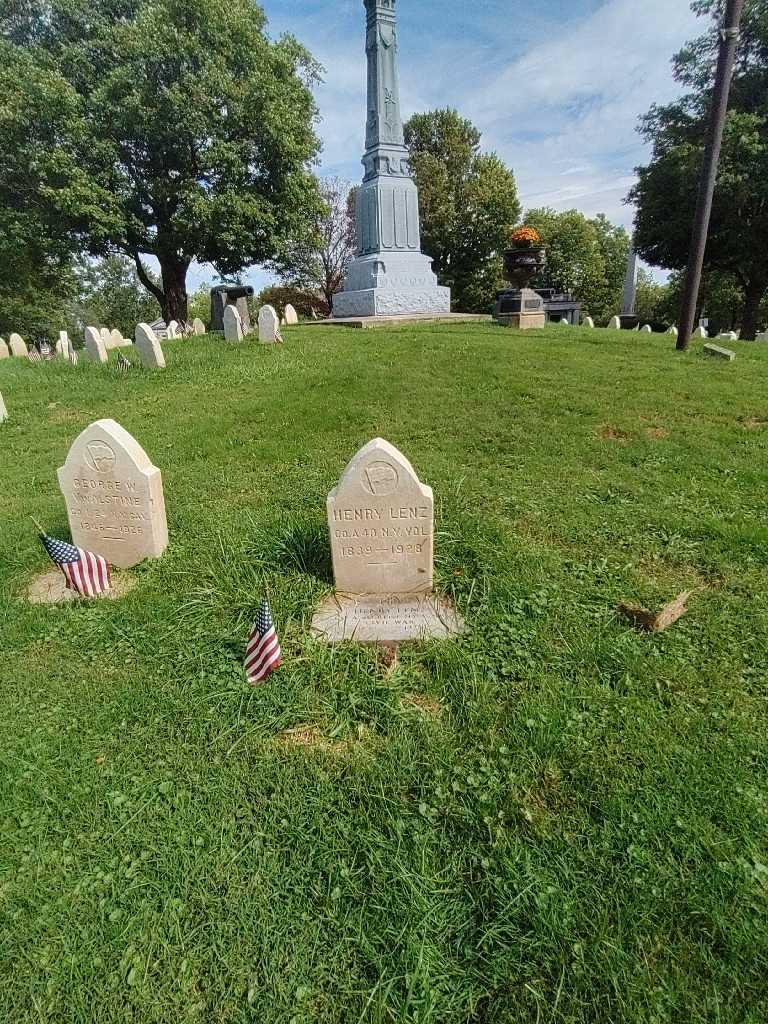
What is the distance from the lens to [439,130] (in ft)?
104

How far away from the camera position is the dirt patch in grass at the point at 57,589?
12.3ft

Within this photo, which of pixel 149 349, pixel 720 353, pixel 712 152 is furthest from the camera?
pixel 149 349

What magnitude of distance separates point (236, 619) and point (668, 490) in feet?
12.7

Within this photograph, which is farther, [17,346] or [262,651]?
[17,346]

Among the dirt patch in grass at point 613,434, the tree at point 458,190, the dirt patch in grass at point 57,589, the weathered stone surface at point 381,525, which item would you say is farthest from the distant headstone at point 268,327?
the tree at point 458,190

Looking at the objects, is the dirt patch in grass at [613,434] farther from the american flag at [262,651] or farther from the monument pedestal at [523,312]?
the monument pedestal at [523,312]

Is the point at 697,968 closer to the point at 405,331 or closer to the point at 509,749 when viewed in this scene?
the point at 509,749

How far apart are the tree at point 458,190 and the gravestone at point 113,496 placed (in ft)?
105

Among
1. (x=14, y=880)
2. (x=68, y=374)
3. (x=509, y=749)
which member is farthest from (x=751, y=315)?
(x=14, y=880)

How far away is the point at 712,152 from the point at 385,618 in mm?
10473

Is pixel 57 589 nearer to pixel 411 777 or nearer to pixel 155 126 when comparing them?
pixel 411 777

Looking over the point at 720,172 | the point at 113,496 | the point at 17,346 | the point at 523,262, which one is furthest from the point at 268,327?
the point at 720,172

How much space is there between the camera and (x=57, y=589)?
3895mm

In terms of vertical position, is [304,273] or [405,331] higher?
[304,273]
